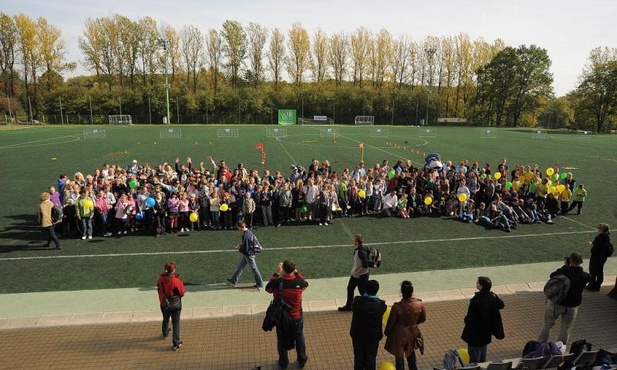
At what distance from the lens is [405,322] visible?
577cm

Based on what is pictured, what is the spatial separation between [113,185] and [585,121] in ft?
315

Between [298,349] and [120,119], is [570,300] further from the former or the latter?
[120,119]

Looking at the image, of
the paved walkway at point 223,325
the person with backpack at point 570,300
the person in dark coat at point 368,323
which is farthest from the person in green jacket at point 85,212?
the person with backpack at point 570,300

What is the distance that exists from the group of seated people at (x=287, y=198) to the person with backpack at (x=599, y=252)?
204 inches

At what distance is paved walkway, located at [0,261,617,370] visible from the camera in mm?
6879

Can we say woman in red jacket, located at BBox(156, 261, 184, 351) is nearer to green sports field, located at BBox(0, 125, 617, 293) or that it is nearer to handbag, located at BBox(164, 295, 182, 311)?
handbag, located at BBox(164, 295, 182, 311)

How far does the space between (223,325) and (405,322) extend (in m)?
3.82

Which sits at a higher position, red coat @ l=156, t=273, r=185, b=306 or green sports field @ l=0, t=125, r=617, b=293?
red coat @ l=156, t=273, r=185, b=306

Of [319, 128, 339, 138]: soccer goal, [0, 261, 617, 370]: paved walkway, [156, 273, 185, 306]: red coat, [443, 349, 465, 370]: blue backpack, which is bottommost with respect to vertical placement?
[0, 261, 617, 370]: paved walkway

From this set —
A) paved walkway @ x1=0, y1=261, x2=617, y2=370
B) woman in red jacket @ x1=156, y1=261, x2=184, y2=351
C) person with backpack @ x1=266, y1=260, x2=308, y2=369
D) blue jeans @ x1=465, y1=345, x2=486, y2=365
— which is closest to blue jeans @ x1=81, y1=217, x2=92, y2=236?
paved walkway @ x1=0, y1=261, x2=617, y2=370

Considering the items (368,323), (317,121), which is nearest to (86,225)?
(368,323)

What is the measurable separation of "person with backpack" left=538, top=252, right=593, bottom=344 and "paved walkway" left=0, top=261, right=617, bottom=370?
2.21 feet

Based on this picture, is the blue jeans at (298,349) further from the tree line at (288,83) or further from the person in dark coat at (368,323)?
the tree line at (288,83)

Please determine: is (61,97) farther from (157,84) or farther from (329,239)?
(329,239)
